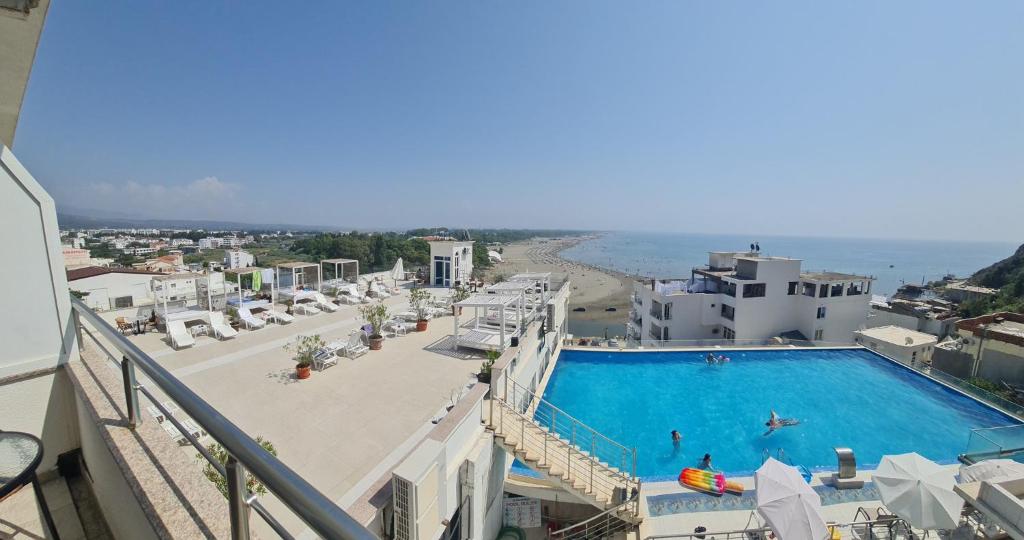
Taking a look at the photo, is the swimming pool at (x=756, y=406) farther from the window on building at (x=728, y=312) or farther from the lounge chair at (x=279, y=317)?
the lounge chair at (x=279, y=317)

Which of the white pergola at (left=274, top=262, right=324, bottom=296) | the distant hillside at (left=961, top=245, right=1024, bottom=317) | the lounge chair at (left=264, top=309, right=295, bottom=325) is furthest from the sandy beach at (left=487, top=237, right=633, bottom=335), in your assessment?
the distant hillside at (left=961, top=245, right=1024, bottom=317)

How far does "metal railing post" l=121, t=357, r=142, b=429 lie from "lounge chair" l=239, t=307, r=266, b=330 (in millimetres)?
12609

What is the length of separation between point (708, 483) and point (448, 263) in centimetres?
1556

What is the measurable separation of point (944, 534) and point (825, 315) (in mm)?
17980

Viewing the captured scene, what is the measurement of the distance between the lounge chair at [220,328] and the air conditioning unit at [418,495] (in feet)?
32.8

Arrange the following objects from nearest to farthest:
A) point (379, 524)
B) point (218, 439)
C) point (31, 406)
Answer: point (218, 439) < point (31, 406) < point (379, 524)

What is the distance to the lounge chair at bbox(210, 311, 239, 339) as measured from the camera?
1166 cm

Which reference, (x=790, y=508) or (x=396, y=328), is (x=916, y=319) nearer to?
(x=790, y=508)

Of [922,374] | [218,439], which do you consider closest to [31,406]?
[218,439]

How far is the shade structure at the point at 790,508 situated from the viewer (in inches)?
260

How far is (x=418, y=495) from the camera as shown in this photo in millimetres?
4480

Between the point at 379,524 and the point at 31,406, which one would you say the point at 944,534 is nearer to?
the point at 379,524

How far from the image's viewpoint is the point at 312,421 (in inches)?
277

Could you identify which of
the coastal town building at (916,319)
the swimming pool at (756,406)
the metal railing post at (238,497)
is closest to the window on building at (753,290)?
the swimming pool at (756,406)
